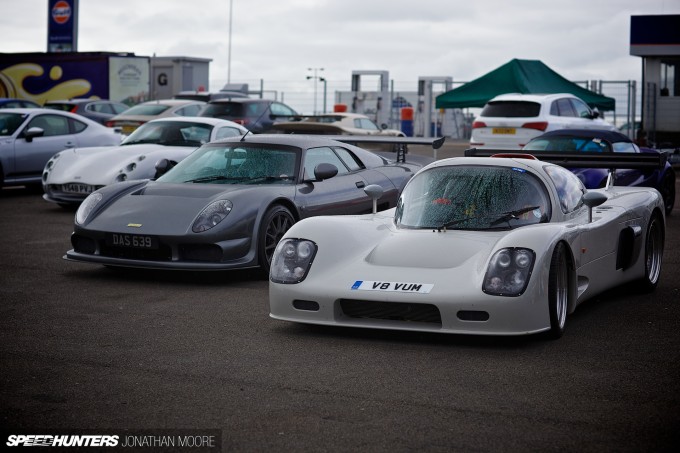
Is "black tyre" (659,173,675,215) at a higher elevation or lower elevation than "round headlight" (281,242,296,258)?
higher

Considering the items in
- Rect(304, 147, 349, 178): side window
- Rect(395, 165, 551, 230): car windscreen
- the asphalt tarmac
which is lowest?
the asphalt tarmac

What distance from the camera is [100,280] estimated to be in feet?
28.2

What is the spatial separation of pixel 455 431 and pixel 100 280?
15.9 ft

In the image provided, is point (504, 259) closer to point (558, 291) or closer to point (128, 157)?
point (558, 291)

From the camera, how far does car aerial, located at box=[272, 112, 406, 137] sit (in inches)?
654

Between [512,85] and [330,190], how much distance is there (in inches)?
605

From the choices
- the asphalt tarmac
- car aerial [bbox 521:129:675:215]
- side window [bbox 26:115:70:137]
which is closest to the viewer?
the asphalt tarmac

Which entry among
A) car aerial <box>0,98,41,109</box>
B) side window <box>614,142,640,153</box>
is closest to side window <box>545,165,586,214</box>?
side window <box>614,142,640,153</box>

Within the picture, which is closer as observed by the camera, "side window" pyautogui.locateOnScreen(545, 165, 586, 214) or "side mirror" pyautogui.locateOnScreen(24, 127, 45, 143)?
"side window" pyautogui.locateOnScreen(545, 165, 586, 214)

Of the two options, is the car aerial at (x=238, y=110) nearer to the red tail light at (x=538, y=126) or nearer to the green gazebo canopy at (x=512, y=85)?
the green gazebo canopy at (x=512, y=85)

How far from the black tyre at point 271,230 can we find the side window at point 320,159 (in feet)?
2.16

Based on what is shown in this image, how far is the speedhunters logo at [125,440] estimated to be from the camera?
13.6ft

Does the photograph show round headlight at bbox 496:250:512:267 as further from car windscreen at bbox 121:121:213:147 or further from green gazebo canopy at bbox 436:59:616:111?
green gazebo canopy at bbox 436:59:616:111

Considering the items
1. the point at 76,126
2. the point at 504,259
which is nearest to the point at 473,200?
the point at 504,259
